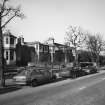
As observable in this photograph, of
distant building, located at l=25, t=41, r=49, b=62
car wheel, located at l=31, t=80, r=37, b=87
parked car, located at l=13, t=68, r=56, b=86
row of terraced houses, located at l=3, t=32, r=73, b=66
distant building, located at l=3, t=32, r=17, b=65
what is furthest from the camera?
distant building, located at l=25, t=41, r=49, b=62

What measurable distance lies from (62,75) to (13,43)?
22.5 meters

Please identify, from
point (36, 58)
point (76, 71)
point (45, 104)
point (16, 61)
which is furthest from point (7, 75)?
point (36, 58)

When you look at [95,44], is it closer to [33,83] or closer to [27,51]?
[27,51]

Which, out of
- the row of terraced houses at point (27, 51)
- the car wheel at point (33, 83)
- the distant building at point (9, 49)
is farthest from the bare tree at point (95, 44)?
the car wheel at point (33, 83)

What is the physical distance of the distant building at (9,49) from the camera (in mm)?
36269

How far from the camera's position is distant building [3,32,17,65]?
119ft

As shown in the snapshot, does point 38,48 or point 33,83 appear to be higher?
point 38,48

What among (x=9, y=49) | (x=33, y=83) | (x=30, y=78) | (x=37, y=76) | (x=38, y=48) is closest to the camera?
(x=30, y=78)

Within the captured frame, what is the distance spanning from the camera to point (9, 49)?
36688 millimetres

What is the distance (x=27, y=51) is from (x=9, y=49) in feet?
29.9

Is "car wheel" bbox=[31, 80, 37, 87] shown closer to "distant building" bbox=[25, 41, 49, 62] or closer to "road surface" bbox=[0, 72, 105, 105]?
"road surface" bbox=[0, 72, 105, 105]

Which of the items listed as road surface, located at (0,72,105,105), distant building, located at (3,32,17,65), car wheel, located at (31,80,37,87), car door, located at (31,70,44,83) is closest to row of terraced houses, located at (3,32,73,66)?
distant building, located at (3,32,17,65)

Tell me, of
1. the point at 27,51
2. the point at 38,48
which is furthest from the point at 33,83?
the point at 38,48

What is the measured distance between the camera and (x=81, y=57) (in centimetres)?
5638
